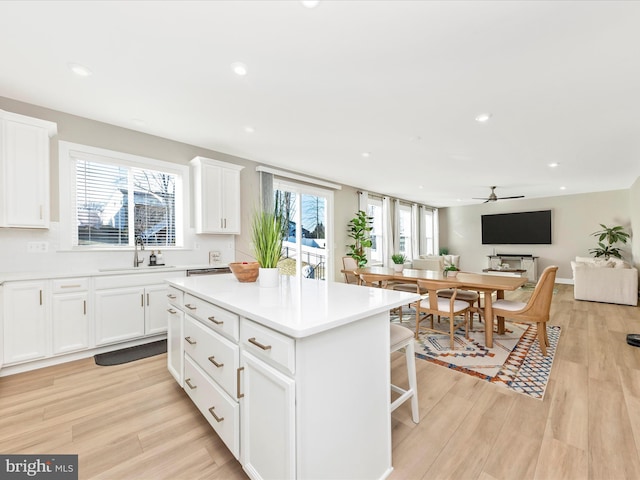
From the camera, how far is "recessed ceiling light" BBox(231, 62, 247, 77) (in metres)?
2.14

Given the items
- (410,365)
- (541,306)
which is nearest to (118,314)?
(410,365)

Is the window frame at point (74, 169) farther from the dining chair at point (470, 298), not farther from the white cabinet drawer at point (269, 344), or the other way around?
the dining chair at point (470, 298)

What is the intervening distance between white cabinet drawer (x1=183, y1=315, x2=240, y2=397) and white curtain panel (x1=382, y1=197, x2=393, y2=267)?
6.31 m

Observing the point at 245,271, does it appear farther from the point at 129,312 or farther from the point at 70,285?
the point at 70,285

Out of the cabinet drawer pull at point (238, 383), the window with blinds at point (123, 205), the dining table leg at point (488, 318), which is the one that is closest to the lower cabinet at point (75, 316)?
the window with blinds at point (123, 205)

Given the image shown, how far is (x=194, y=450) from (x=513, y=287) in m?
3.19

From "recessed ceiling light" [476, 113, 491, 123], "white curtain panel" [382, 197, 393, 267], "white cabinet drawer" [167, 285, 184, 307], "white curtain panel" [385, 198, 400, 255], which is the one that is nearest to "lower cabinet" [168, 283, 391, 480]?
"white cabinet drawer" [167, 285, 184, 307]

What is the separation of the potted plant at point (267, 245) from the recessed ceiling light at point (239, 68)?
1.19 m

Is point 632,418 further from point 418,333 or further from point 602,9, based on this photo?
point 602,9

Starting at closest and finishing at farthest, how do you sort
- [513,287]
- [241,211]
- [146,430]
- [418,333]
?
[146,430] → [513,287] → [418,333] → [241,211]

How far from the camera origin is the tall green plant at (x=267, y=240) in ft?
6.24

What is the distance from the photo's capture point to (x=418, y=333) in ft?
11.2

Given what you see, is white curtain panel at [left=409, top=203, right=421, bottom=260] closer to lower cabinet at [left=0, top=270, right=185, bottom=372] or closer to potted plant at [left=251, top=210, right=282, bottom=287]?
lower cabinet at [left=0, top=270, right=185, bottom=372]

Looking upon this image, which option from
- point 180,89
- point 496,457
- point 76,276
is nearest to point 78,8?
point 180,89
